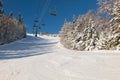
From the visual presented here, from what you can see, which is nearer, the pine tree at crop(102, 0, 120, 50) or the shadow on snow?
the pine tree at crop(102, 0, 120, 50)

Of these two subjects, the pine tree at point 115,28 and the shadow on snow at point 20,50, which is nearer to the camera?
the pine tree at point 115,28

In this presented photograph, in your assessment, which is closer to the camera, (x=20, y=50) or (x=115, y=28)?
(x=115, y=28)

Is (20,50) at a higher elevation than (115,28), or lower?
lower

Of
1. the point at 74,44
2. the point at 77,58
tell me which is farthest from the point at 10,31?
the point at 77,58

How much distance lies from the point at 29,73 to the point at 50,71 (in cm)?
97

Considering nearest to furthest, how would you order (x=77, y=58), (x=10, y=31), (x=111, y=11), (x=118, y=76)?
1. (x=118, y=76)
2. (x=77, y=58)
3. (x=111, y=11)
4. (x=10, y=31)

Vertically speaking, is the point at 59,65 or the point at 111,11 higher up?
the point at 111,11

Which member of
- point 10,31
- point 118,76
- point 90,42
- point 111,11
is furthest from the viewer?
point 10,31

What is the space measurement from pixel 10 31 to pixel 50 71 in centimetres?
5395

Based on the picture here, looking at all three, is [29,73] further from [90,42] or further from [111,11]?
[90,42]

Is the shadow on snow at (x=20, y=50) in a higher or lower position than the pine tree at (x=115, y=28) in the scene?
lower

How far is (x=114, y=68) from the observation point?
9.50 meters

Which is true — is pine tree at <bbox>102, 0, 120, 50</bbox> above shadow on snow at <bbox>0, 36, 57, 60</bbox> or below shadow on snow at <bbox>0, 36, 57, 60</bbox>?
above

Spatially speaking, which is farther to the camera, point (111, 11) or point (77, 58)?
point (111, 11)
